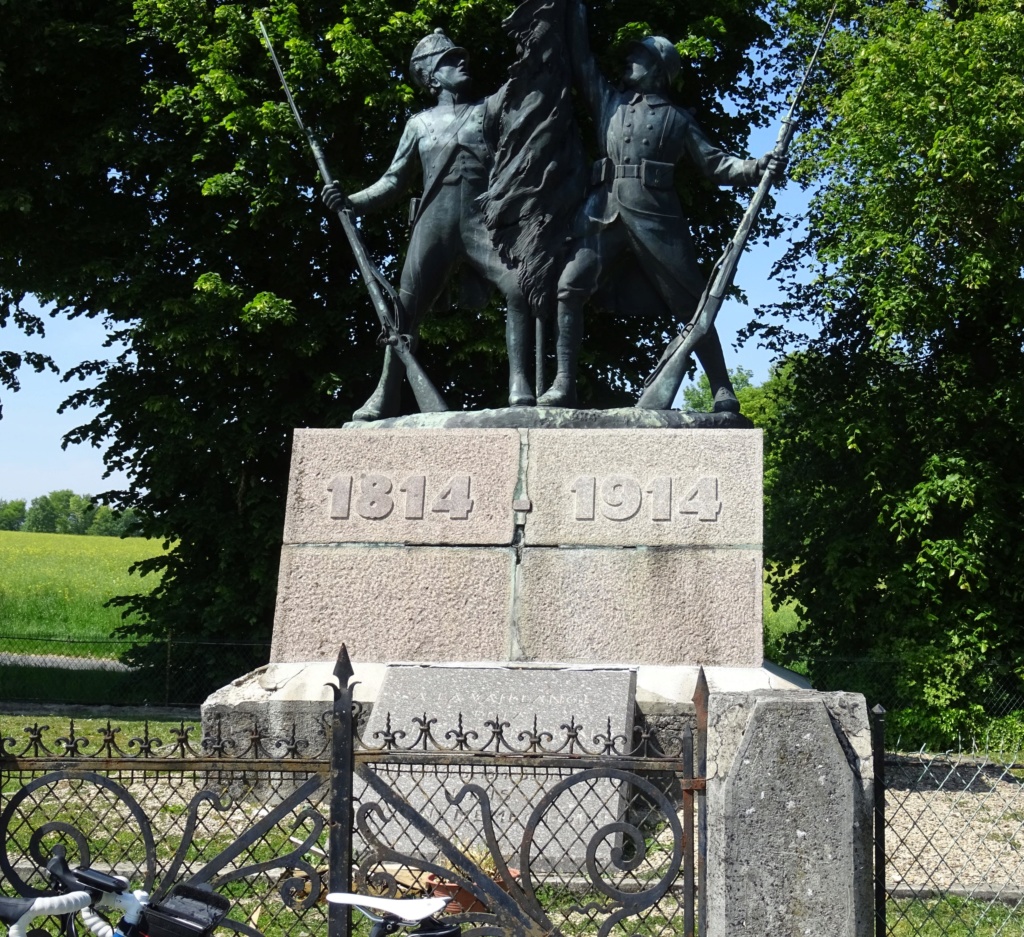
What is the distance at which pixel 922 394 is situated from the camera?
1387 centimetres

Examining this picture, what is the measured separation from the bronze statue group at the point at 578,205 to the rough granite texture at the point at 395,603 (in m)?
0.97

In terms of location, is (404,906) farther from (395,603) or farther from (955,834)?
(955,834)

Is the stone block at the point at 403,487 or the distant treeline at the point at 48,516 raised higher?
the distant treeline at the point at 48,516

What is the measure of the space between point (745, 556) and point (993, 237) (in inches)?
293

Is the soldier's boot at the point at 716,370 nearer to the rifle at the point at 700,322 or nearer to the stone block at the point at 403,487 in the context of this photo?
the rifle at the point at 700,322

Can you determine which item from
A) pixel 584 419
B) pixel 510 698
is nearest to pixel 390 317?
pixel 584 419

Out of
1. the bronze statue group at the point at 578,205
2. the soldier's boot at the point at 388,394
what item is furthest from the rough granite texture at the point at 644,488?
the soldier's boot at the point at 388,394

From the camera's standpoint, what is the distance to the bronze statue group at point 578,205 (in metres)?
7.05

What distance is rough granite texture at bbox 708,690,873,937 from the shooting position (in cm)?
362

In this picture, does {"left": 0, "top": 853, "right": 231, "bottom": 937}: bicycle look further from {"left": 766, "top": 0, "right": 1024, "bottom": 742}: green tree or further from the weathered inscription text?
{"left": 766, "top": 0, "right": 1024, "bottom": 742}: green tree

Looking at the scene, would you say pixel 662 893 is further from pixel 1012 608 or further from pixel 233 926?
pixel 1012 608

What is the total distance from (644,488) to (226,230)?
801cm

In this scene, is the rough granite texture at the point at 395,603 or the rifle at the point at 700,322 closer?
the rough granite texture at the point at 395,603

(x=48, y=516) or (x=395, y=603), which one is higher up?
(x=48, y=516)
